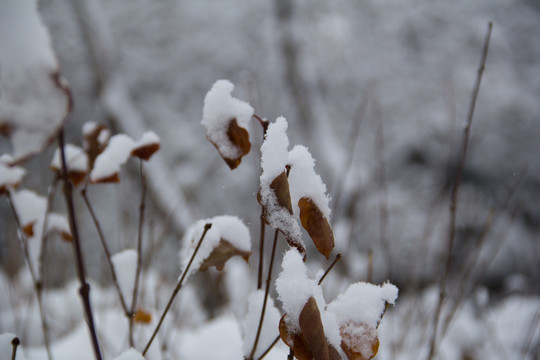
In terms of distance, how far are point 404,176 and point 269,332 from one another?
70.1 inches

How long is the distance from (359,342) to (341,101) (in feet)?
6.66

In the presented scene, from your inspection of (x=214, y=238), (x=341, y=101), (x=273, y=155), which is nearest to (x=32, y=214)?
(x=214, y=238)

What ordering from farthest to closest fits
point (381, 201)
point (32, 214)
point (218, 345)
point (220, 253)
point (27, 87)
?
point (381, 201), point (218, 345), point (32, 214), point (220, 253), point (27, 87)

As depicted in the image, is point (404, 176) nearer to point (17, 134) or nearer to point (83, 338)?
point (83, 338)

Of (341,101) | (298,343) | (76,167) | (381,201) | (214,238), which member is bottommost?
(298,343)

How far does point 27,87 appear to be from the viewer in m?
0.20

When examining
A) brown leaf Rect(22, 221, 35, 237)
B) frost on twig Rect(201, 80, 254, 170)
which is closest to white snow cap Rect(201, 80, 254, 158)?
frost on twig Rect(201, 80, 254, 170)

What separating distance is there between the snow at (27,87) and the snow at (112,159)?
0.17m

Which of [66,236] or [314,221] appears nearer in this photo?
[314,221]

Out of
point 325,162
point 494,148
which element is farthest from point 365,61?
point 494,148

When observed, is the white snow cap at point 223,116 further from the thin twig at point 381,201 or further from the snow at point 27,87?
the thin twig at point 381,201

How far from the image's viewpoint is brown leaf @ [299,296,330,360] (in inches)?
8.8

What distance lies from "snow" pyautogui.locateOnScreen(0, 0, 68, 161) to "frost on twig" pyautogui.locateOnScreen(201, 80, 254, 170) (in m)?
0.12

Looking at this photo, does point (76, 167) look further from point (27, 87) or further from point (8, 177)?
point (27, 87)
